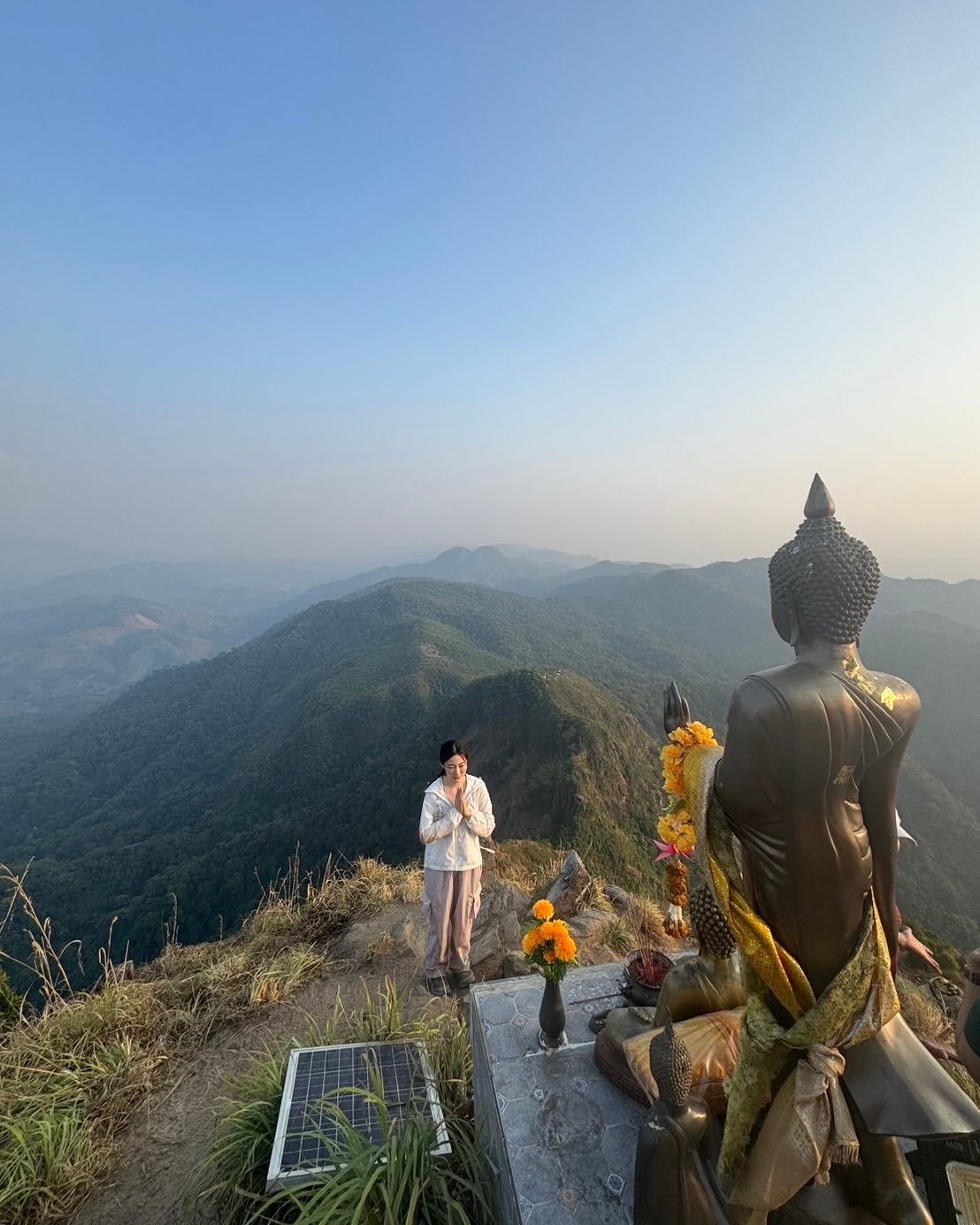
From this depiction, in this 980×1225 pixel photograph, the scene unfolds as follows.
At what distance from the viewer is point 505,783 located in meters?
43.3

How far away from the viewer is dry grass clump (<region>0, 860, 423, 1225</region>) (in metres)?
3.66

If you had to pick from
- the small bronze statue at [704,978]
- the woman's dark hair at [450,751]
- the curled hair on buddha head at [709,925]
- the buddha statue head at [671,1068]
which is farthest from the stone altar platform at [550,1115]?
the woman's dark hair at [450,751]

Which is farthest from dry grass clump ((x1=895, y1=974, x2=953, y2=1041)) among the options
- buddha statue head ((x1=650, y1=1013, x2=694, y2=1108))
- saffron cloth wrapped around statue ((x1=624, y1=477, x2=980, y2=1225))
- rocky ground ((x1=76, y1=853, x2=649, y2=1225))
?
buddha statue head ((x1=650, y1=1013, x2=694, y2=1108))

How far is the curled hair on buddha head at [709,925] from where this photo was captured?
2.79 meters

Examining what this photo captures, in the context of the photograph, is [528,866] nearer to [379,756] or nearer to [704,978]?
[704,978]

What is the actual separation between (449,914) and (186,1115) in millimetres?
2364

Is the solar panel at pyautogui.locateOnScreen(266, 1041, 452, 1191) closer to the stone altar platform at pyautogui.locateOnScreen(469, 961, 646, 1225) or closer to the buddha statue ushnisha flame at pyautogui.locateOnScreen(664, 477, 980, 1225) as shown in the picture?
the stone altar platform at pyautogui.locateOnScreen(469, 961, 646, 1225)

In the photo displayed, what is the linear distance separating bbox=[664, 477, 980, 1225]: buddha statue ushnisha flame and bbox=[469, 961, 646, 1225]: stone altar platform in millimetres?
768

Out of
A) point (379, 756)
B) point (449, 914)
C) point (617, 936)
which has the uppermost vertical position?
point (449, 914)

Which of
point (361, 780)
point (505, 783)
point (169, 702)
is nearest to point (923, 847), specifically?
point (505, 783)

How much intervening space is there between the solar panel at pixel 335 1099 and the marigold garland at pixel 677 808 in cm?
200

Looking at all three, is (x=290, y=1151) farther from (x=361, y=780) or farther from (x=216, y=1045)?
(x=361, y=780)

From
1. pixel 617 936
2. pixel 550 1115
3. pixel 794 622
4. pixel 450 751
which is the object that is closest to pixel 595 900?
pixel 617 936

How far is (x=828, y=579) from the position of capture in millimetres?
2066
